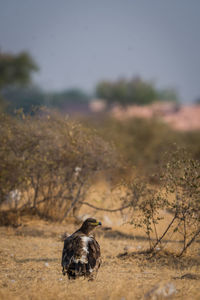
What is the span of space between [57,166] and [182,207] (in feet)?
11.0

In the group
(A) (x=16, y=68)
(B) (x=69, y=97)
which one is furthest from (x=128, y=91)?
(A) (x=16, y=68)

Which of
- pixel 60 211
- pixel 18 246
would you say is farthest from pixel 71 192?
pixel 18 246

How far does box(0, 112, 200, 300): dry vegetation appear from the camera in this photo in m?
4.75

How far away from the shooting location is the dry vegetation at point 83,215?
4750mm

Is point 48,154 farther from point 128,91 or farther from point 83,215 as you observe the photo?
point 128,91

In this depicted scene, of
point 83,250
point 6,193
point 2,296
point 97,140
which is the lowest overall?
point 2,296

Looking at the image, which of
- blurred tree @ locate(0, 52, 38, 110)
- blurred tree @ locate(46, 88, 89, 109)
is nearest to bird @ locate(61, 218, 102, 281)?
blurred tree @ locate(0, 52, 38, 110)

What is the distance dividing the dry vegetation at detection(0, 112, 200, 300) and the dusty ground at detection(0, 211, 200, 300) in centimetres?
1

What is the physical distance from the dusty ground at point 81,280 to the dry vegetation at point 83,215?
0.04 feet

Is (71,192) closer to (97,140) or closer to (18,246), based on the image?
(97,140)

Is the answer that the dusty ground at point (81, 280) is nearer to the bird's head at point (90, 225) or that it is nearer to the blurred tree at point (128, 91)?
the bird's head at point (90, 225)

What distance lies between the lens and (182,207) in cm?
604

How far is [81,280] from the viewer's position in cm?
459

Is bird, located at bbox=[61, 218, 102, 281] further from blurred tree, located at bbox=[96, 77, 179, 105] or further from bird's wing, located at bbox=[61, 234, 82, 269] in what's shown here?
blurred tree, located at bbox=[96, 77, 179, 105]
